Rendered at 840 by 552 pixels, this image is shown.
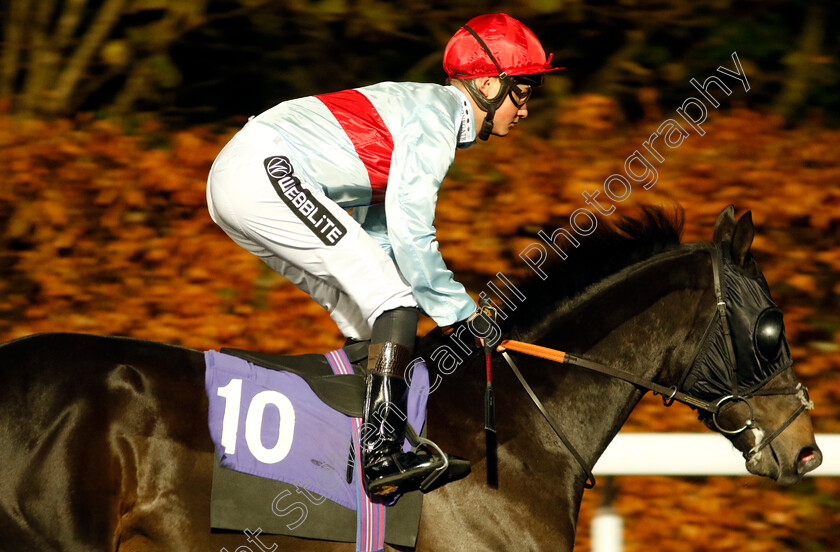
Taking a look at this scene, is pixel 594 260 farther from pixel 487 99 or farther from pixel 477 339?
pixel 487 99

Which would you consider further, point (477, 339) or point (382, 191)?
point (382, 191)

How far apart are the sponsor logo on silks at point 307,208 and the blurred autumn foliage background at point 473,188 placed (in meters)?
1.78

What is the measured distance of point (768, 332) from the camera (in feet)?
8.77

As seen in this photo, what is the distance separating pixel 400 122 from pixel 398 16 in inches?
108

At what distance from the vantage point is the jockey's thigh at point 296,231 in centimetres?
266

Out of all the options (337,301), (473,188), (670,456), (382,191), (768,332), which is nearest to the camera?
(768,332)

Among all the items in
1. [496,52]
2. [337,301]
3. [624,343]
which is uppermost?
[496,52]

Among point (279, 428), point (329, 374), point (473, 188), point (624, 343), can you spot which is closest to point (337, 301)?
point (329, 374)

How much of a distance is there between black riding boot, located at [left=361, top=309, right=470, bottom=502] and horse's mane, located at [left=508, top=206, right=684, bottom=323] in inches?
19.3

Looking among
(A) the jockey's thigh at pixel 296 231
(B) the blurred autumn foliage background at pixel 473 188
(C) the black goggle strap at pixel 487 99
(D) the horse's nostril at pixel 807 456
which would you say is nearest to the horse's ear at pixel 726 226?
(D) the horse's nostril at pixel 807 456

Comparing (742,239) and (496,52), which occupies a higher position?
(496,52)

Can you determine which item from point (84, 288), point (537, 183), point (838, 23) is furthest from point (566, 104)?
point (84, 288)

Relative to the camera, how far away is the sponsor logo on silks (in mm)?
2684

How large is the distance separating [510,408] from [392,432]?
16.8 inches
